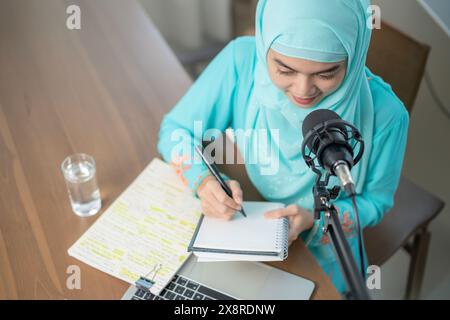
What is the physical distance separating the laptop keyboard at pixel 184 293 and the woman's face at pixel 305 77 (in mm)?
407

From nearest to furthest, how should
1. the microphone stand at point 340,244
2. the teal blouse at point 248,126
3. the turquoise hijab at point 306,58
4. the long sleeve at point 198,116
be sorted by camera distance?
1. the microphone stand at point 340,244
2. the turquoise hijab at point 306,58
3. the teal blouse at point 248,126
4. the long sleeve at point 198,116

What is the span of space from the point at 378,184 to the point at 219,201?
0.38 metres

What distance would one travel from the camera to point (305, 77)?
0.84 m

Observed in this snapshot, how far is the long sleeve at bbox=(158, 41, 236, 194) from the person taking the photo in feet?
3.72

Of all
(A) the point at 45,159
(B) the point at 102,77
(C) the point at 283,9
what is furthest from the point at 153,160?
(C) the point at 283,9

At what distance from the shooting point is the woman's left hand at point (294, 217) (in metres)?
0.96

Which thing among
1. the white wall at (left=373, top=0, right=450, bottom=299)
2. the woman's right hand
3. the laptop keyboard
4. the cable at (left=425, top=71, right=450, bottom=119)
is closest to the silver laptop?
the laptop keyboard

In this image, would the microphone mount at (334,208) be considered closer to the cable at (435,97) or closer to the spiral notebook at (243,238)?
the spiral notebook at (243,238)

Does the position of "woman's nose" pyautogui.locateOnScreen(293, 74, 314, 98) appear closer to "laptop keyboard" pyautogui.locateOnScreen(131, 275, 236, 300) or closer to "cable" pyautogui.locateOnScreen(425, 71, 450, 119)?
"laptop keyboard" pyautogui.locateOnScreen(131, 275, 236, 300)

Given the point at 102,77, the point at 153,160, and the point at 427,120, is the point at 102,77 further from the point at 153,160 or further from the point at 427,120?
the point at 427,120

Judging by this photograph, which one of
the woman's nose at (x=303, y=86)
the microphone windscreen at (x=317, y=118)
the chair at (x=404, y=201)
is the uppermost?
the microphone windscreen at (x=317, y=118)

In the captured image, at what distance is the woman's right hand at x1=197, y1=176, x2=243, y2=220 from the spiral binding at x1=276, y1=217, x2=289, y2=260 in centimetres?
10

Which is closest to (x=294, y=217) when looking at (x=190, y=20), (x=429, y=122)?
(x=429, y=122)

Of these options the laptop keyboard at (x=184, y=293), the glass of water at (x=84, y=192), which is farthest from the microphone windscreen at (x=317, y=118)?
the glass of water at (x=84, y=192)
